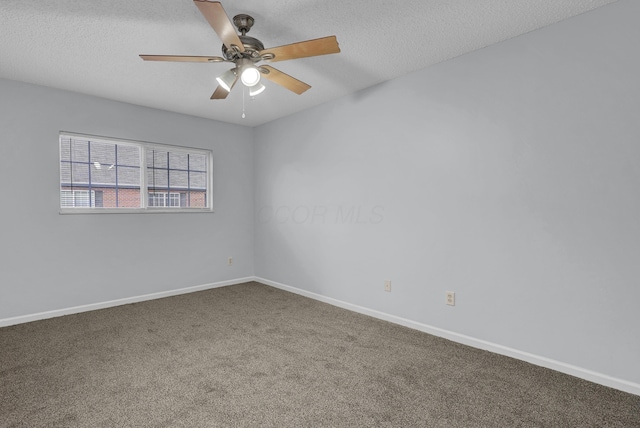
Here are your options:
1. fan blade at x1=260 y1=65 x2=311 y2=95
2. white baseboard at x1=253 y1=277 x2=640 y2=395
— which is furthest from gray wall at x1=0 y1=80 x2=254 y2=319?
fan blade at x1=260 y1=65 x2=311 y2=95

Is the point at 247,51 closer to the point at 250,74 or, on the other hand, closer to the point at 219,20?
the point at 250,74

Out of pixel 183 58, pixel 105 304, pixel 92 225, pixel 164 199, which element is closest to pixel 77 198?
pixel 92 225

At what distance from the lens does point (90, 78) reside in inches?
125

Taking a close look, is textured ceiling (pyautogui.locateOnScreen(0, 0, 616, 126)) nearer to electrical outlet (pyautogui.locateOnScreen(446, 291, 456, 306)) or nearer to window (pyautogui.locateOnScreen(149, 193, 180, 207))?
window (pyautogui.locateOnScreen(149, 193, 180, 207))

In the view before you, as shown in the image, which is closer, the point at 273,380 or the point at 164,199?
the point at 273,380

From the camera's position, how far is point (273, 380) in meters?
2.17

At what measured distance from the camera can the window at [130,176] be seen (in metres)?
3.62

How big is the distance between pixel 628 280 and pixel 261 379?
2.43m

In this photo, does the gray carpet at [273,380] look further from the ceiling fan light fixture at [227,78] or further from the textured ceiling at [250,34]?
the textured ceiling at [250,34]

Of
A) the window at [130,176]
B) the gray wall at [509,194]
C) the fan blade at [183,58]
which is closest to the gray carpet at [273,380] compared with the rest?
the gray wall at [509,194]

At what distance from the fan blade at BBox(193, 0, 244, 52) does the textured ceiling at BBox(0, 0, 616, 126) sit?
1.01 feet

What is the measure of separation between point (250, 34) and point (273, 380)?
246 centimetres

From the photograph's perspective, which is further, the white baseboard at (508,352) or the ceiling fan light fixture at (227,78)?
the ceiling fan light fixture at (227,78)

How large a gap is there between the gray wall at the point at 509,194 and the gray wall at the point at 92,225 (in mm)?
1818
